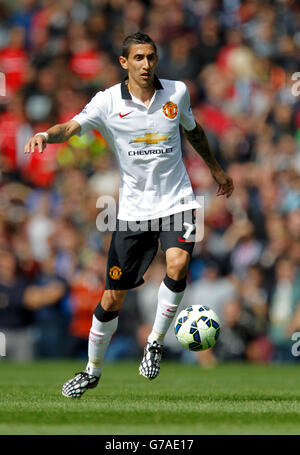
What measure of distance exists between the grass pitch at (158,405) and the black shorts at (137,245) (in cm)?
103

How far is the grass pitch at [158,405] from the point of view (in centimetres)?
639

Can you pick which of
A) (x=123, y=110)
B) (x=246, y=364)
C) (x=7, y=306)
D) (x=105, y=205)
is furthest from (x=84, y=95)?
(x=123, y=110)

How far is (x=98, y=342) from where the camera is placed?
28.0 ft

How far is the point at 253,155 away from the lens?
646 inches

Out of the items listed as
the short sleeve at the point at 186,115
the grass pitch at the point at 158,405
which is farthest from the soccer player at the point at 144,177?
the grass pitch at the point at 158,405

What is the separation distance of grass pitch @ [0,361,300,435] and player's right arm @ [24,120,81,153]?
201cm

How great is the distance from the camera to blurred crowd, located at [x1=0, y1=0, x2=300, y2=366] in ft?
48.3

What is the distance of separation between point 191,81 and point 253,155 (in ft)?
8.00

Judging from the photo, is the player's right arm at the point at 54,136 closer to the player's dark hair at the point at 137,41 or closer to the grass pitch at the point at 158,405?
the player's dark hair at the point at 137,41
